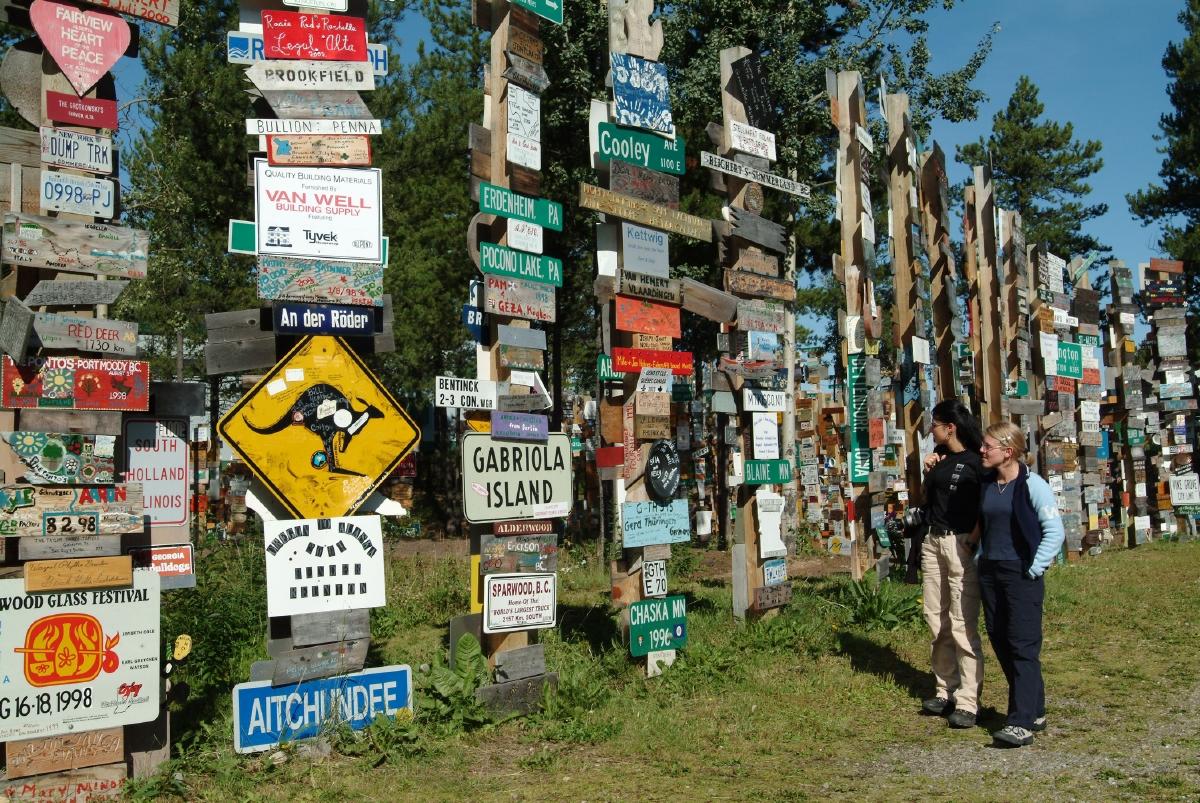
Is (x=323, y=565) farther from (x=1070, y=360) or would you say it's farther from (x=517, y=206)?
(x=1070, y=360)

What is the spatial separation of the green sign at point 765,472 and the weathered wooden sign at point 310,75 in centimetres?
510

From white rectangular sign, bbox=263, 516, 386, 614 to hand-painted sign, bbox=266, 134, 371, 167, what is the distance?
2.34m

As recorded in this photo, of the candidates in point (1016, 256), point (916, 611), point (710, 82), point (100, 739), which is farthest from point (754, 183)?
point (710, 82)

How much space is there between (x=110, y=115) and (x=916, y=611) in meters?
8.17

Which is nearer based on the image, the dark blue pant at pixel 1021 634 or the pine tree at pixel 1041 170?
the dark blue pant at pixel 1021 634

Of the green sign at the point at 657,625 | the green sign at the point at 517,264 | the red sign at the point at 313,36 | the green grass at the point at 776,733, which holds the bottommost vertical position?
the green grass at the point at 776,733

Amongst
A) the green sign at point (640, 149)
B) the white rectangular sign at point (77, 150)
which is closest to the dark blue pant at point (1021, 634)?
the green sign at point (640, 149)

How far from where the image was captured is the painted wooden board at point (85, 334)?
6.10 metres

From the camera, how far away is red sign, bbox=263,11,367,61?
22.7 feet

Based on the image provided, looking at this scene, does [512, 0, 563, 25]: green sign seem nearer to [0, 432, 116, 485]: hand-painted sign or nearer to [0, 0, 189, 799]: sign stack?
[0, 0, 189, 799]: sign stack

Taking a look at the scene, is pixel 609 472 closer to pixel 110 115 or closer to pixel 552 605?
pixel 552 605

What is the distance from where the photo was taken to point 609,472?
902 cm

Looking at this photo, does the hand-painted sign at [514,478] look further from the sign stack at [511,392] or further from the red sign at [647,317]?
the red sign at [647,317]

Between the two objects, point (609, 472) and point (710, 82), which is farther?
point (710, 82)
